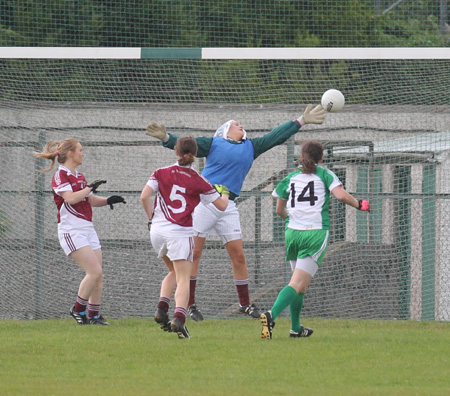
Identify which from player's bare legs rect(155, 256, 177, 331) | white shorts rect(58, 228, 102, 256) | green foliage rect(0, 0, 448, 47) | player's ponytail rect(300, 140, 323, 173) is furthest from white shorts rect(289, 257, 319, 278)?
green foliage rect(0, 0, 448, 47)

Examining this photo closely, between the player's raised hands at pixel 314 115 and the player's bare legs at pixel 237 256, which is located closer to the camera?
the player's raised hands at pixel 314 115

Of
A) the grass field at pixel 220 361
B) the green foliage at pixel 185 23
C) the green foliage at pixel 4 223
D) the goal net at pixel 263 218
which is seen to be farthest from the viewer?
the green foliage at pixel 185 23

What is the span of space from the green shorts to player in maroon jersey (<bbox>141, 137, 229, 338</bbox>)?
680 mm

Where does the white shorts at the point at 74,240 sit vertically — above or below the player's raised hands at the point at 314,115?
below

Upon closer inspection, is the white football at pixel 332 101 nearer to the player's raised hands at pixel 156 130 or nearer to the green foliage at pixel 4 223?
the player's raised hands at pixel 156 130

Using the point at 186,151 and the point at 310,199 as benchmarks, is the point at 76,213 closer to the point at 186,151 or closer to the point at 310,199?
the point at 186,151

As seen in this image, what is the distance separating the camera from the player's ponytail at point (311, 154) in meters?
8.17

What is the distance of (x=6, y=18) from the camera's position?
2062 centimetres

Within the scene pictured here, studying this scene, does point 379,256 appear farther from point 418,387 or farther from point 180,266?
point 418,387

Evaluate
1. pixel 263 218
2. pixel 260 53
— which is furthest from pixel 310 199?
pixel 263 218

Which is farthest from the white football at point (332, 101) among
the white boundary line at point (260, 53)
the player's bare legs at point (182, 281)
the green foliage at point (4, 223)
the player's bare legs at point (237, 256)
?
the green foliage at point (4, 223)

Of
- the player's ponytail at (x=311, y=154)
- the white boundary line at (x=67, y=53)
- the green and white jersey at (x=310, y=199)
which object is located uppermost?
the white boundary line at (x=67, y=53)

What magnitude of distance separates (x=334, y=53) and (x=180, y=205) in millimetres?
3509

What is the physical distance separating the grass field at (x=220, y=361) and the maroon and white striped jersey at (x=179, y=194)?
3.29 feet
